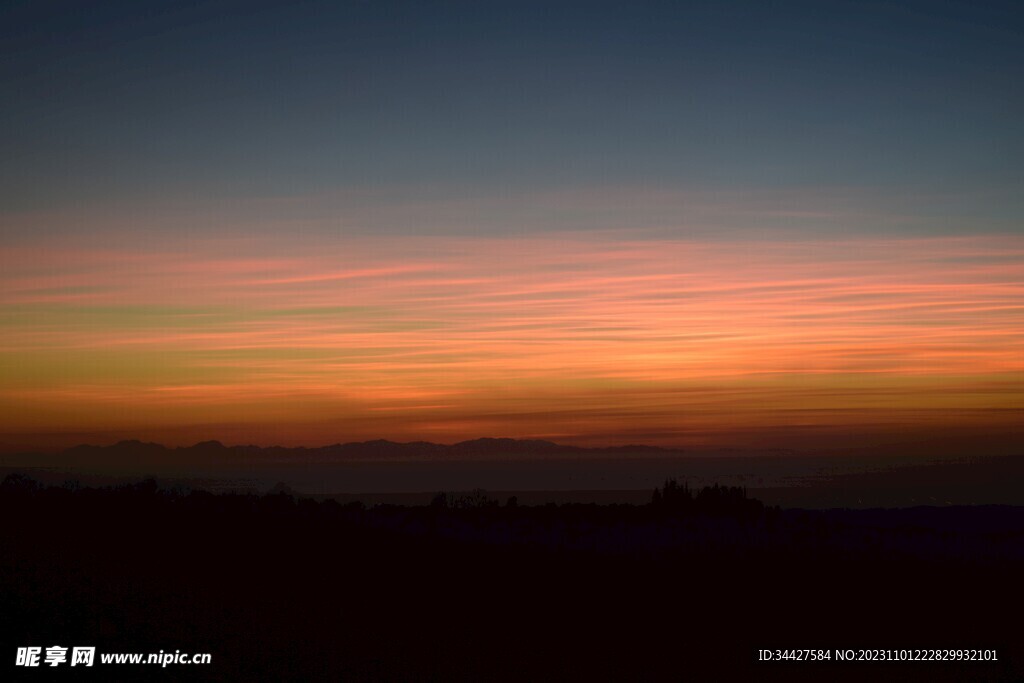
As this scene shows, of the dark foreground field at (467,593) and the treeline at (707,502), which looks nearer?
the dark foreground field at (467,593)

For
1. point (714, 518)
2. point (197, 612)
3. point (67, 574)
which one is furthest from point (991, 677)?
point (714, 518)

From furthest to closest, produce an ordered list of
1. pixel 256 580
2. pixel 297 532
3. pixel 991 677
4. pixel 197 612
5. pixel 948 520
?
A: pixel 948 520 < pixel 297 532 < pixel 256 580 < pixel 197 612 < pixel 991 677

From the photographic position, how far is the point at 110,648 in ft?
65.3

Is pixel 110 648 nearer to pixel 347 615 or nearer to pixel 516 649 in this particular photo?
pixel 347 615

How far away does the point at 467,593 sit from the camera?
27656 millimetres

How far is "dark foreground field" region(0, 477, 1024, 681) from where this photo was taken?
2139cm

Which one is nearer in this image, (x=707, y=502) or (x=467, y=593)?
(x=467, y=593)

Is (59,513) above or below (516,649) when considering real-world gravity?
above

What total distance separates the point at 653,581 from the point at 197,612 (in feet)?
43.8

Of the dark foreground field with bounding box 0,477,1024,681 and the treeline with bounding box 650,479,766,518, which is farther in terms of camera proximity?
the treeline with bounding box 650,479,766,518

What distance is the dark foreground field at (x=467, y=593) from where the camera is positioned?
21.4 m

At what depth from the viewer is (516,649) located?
2298 centimetres

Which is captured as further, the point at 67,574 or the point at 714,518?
the point at 714,518

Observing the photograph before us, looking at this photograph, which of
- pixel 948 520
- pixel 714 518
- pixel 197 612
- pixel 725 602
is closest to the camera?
pixel 197 612
